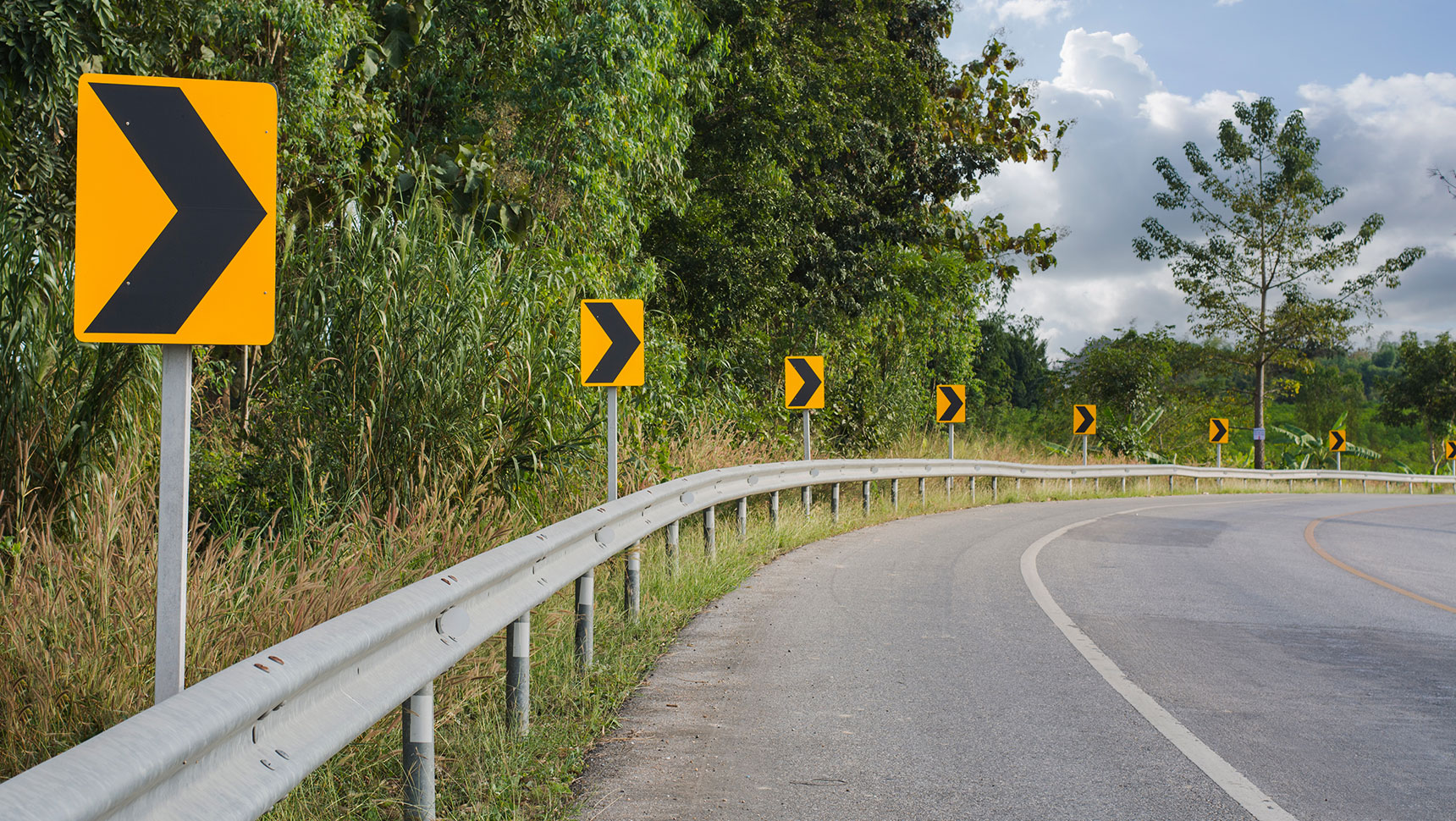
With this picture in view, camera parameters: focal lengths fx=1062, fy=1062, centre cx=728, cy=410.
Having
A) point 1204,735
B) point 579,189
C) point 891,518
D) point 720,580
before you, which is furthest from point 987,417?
point 1204,735

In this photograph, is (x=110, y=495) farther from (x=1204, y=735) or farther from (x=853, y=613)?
(x=1204, y=735)

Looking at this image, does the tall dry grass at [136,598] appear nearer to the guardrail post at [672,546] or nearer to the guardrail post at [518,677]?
the guardrail post at [518,677]

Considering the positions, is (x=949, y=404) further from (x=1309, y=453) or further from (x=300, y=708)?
(x=1309, y=453)

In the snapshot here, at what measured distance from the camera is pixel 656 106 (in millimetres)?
15055

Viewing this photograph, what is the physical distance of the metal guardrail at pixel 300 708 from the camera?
6.69 feet

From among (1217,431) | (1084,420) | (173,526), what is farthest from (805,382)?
(1217,431)

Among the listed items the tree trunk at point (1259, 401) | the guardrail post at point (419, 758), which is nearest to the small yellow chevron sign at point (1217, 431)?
the tree trunk at point (1259, 401)

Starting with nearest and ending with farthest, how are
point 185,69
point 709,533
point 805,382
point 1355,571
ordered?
point 185,69 < point 709,533 < point 1355,571 < point 805,382

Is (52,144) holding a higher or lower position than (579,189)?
lower

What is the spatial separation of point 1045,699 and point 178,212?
4.80 metres

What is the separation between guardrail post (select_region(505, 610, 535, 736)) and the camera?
4723 millimetres

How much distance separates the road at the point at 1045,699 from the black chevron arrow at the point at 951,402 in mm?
9978

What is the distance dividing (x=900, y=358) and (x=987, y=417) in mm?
24813

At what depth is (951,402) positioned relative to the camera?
70.1 feet
